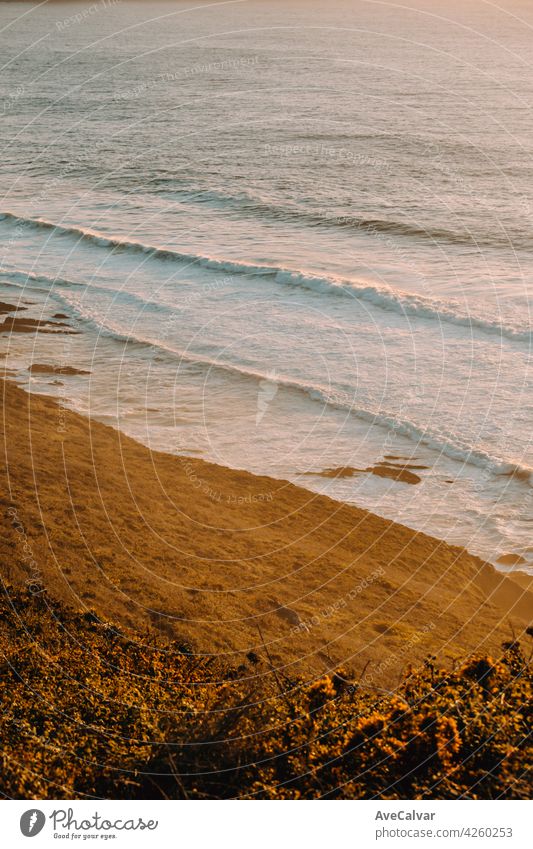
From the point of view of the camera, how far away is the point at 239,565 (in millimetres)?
11789

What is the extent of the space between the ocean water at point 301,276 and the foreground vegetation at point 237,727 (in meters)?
5.40

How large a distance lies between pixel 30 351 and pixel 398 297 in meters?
11.2

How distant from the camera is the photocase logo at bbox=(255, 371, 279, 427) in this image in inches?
705

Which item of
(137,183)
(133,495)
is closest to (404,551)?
(133,495)

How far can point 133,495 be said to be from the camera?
13.4 metres

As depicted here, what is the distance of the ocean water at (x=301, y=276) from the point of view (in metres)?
16.3

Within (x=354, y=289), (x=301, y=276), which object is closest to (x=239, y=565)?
(x=354, y=289)

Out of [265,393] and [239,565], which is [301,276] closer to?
[265,393]

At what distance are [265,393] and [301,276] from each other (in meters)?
9.22

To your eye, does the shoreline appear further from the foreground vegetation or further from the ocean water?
the ocean water
